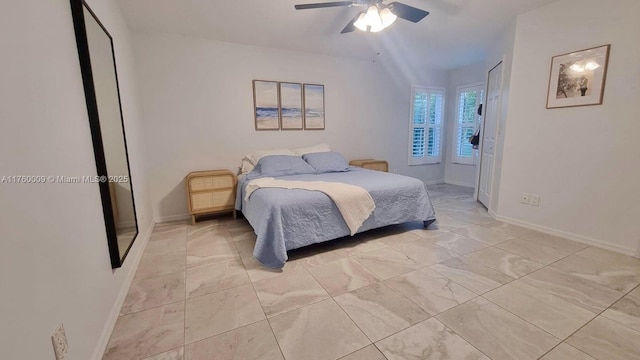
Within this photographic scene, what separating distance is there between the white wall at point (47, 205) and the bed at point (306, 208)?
3.54ft

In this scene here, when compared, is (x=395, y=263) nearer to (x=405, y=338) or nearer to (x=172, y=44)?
(x=405, y=338)

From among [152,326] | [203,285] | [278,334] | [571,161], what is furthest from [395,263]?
[571,161]

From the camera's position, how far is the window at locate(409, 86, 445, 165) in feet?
17.2

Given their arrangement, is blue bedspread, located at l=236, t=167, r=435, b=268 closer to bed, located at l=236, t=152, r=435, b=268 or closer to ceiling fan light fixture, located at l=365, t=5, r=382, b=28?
bed, located at l=236, t=152, r=435, b=268

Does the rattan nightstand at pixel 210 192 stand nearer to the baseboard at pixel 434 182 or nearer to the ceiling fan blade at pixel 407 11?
the ceiling fan blade at pixel 407 11

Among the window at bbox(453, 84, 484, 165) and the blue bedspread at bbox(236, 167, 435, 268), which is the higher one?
the window at bbox(453, 84, 484, 165)

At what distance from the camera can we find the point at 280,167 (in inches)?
135

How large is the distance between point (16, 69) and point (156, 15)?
2344 millimetres

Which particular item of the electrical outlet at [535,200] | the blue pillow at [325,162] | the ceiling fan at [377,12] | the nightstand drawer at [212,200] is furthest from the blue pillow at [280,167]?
the electrical outlet at [535,200]

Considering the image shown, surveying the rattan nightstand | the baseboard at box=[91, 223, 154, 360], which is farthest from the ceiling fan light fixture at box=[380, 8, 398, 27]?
the baseboard at box=[91, 223, 154, 360]

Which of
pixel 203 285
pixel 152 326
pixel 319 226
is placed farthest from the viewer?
pixel 319 226

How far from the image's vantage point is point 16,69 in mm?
919

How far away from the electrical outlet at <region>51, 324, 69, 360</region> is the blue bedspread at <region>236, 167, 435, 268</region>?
127 cm

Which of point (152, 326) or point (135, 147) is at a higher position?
point (135, 147)
